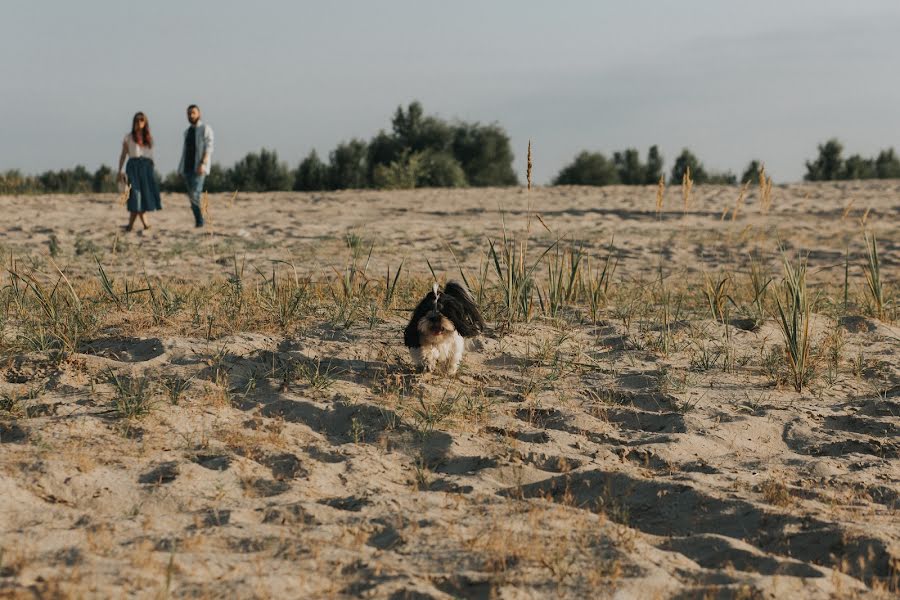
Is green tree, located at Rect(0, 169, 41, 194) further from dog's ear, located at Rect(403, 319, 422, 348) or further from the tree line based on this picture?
dog's ear, located at Rect(403, 319, 422, 348)

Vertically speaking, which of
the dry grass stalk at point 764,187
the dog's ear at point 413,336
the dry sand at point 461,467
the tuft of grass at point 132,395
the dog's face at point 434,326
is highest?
the dry grass stalk at point 764,187

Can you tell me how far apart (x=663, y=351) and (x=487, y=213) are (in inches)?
437

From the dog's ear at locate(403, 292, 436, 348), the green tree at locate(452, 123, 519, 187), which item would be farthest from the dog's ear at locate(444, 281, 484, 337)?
the green tree at locate(452, 123, 519, 187)

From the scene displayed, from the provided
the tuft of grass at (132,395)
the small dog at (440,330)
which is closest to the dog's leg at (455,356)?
the small dog at (440,330)

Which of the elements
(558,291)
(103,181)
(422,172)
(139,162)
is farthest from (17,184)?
(558,291)

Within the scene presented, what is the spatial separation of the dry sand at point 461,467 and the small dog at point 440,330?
14 centimetres

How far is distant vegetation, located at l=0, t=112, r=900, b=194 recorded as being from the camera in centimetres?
2719

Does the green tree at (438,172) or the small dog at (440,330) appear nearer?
the small dog at (440,330)

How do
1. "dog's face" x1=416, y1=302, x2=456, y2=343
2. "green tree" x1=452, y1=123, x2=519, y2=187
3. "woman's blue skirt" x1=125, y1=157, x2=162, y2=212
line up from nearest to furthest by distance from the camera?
"dog's face" x1=416, y1=302, x2=456, y2=343 → "woman's blue skirt" x1=125, y1=157, x2=162, y2=212 → "green tree" x1=452, y1=123, x2=519, y2=187

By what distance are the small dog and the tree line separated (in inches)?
718

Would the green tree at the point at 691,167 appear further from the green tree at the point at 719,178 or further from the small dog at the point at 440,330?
the small dog at the point at 440,330

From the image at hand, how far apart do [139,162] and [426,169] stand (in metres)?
20.8

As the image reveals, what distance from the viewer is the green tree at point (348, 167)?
98.7 ft

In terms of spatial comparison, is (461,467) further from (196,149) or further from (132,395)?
(196,149)
